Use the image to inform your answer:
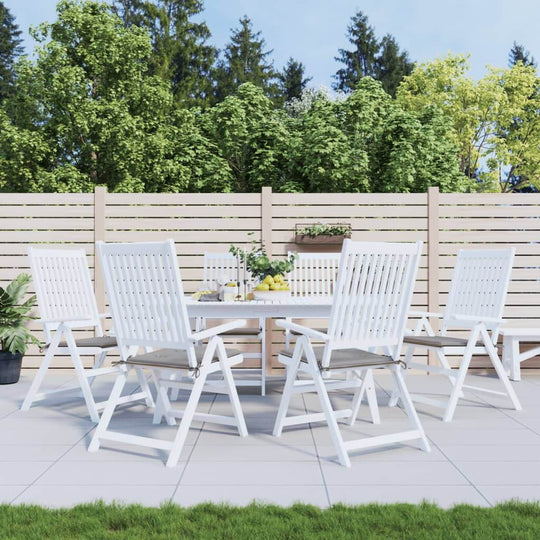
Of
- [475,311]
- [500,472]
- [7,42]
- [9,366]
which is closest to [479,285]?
[475,311]

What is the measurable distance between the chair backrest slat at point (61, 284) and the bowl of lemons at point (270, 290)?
4.06ft

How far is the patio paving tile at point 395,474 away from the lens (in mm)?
2717

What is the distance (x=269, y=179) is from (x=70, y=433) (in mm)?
12854

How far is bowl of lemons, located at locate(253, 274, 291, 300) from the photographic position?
13.4 ft

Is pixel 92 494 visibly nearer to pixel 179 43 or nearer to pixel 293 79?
pixel 179 43

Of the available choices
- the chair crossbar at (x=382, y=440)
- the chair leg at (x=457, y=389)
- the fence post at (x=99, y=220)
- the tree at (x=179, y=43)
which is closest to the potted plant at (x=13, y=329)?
the fence post at (x=99, y=220)

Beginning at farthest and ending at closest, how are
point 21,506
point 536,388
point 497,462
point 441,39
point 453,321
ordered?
point 441,39 < point 536,388 < point 453,321 < point 497,462 < point 21,506

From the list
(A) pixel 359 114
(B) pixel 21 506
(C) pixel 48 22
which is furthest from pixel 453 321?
(C) pixel 48 22

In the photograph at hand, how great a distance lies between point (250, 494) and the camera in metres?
2.56

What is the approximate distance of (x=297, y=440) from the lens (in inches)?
136

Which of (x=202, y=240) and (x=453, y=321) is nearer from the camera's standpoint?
(x=453, y=321)

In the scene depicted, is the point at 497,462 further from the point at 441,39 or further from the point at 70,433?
the point at 441,39

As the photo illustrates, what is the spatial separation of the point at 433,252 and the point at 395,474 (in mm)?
3439

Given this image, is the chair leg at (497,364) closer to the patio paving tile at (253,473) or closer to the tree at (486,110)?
the patio paving tile at (253,473)
